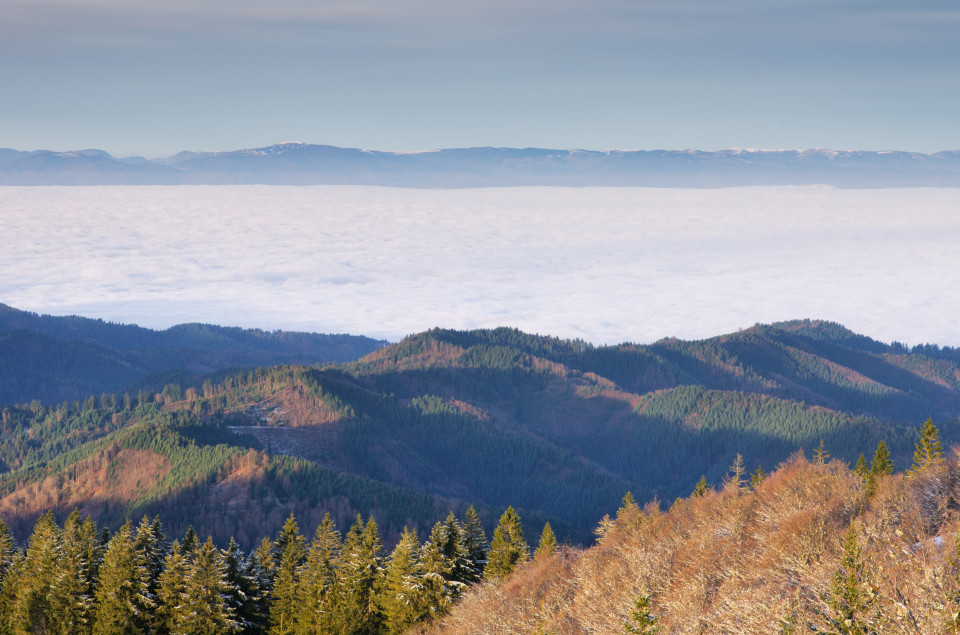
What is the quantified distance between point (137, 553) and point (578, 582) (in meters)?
37.8

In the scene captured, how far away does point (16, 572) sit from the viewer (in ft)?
292

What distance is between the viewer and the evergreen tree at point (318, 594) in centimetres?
8331

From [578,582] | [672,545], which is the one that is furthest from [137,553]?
[672,545]

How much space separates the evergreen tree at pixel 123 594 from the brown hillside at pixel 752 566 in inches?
1000

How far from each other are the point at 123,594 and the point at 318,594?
649 inches

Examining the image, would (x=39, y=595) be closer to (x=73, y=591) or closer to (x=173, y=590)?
(x=73, y=591)

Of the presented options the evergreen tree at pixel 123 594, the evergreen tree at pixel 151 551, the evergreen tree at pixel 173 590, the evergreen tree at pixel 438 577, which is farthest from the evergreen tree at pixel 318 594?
the evergreen tree at pixel 123 594

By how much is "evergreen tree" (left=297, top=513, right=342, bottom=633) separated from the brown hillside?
10826mm

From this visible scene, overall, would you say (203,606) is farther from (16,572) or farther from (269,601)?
(16,572)

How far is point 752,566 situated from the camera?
66938 mm

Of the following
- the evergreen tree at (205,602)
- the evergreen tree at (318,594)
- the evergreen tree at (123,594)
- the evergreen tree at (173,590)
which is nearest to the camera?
the evergreen tree at (205,602)

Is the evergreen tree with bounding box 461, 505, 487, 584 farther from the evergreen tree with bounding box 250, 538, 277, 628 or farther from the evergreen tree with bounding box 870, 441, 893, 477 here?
the evergreen tree with bounding box 870, 441, 893, 477

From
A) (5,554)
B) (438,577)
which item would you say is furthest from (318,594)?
(5,554)

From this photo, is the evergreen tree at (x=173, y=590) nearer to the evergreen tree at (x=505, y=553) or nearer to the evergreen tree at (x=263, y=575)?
the evergreen tree at (x=263, y=575)
